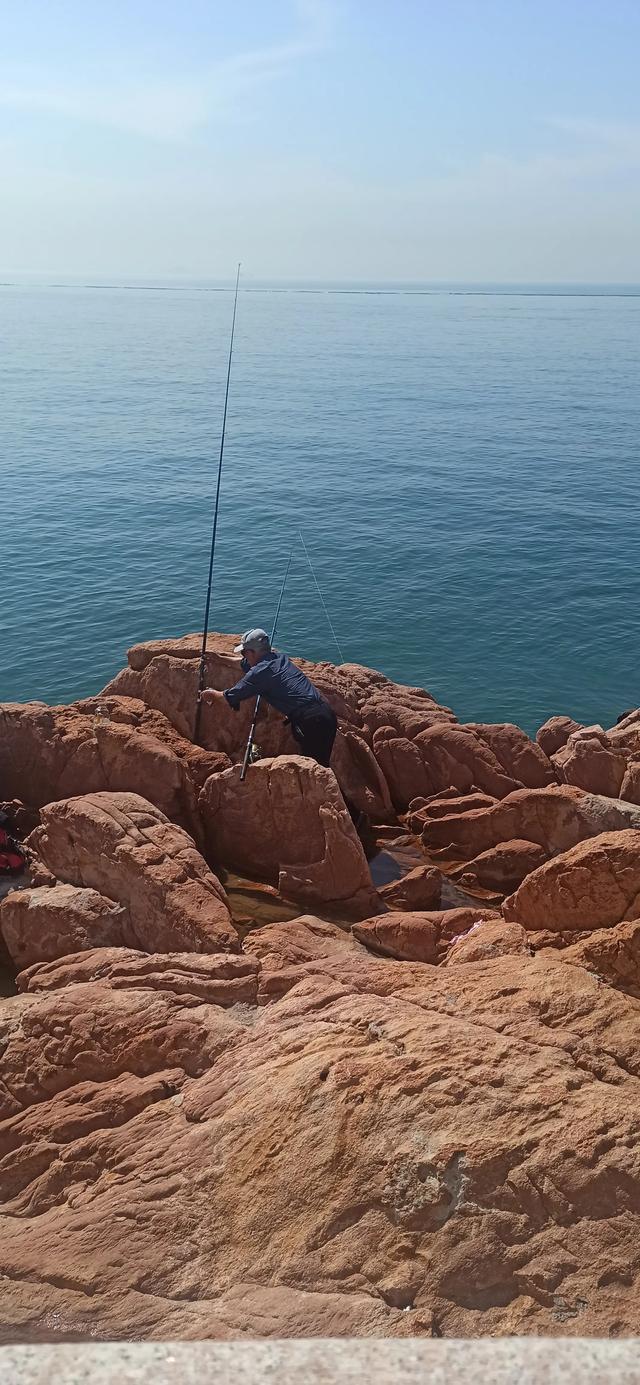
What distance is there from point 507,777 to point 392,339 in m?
97.7

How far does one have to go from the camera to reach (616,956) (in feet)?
21.6

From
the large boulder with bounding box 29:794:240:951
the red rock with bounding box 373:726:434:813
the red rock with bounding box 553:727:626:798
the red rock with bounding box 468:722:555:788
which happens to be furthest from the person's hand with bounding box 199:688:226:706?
the red rock with bounding box 553:727:626:798

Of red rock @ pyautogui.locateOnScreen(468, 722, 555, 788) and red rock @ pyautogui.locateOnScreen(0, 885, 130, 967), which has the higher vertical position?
red rock @ pyautogui.locateOnScreen(468, 722, 555, 788)

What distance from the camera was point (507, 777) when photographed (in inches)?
494

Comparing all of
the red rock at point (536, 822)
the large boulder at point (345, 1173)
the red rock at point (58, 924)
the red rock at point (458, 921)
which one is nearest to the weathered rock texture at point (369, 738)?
the red rock at point (536, 822)

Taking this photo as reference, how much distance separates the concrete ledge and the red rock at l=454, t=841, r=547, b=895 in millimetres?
9051

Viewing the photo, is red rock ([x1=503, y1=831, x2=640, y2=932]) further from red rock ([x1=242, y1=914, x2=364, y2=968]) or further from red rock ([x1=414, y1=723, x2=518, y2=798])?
red rock ([x1=414, y1=723, x2=518, y2=798])

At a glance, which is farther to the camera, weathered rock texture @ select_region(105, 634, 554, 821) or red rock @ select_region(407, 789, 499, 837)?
weathered rock texture @ select_region(105, 634, 554, 821)

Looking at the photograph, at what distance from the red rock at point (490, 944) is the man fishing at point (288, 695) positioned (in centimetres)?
381

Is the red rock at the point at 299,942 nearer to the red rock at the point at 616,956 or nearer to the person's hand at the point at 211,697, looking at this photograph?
the red rock at the point at 616,956

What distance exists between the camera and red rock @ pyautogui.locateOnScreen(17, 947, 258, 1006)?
706 centimetres

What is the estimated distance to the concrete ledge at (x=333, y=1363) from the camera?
1439 mm

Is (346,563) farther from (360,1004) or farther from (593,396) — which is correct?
(593,396)

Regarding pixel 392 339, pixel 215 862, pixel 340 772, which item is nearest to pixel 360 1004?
pixel 215 862
